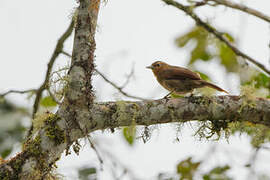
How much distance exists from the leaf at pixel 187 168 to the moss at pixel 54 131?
5.75ft

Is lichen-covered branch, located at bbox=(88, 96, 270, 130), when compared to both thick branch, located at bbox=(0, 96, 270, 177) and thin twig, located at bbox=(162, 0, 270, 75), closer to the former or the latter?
thick branch, located at bbox=(0, 96, 270, 177)

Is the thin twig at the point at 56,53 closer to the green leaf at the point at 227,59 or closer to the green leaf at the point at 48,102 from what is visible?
the green leaf at the point at 48,102

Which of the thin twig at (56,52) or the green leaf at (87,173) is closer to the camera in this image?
the green leaf at (87,173)

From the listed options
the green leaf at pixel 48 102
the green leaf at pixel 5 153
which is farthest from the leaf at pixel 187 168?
the green leaf at pixel 5 153

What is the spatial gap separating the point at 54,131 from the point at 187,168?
1.87 meters

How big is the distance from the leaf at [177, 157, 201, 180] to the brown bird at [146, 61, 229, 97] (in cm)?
83

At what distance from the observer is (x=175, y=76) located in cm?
489

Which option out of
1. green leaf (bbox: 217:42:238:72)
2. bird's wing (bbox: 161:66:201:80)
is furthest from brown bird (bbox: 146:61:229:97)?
green leaf (bbox: 217:42:238:72)

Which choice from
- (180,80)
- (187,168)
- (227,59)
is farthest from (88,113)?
(227,59)

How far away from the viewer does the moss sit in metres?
3.02

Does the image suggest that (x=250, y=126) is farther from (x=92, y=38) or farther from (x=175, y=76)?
(x=92, y=38)

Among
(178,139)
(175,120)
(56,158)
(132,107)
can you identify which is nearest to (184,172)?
(178,139)

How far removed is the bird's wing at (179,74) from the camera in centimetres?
467

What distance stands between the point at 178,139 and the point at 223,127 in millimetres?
426
